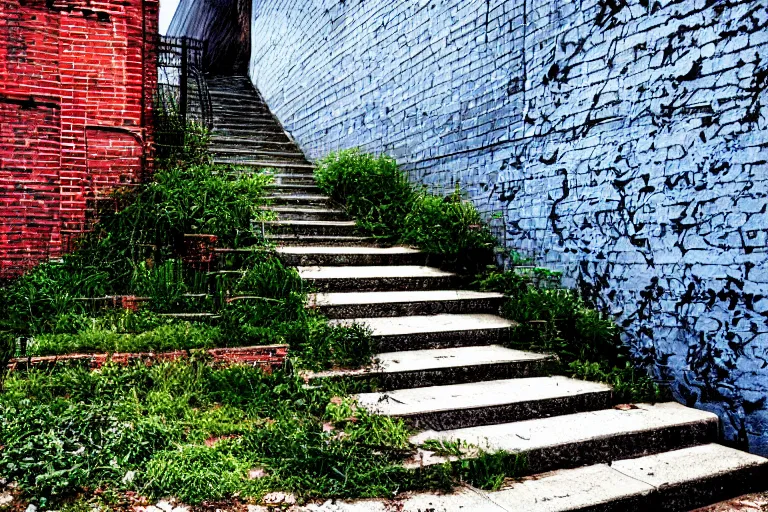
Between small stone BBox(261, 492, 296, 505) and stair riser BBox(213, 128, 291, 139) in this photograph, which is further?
stair riser BBox(213, 128, 291, 139)

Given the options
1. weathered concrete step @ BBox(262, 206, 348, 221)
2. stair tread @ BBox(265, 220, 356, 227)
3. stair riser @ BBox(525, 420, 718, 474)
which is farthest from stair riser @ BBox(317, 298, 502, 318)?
weathered concrete step @ BBox(262, 206, 348, 221)

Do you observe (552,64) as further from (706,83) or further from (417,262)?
(417,262)

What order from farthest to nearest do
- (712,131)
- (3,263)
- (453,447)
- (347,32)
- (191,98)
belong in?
(191,98), (347,32), (3,263), (712,131), (453,447)

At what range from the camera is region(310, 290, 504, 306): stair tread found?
4.88 meters

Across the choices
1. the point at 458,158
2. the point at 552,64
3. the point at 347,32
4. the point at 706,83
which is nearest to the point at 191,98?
the point at 347,32

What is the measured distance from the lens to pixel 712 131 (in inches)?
150

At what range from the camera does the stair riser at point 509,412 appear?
3.59 metres

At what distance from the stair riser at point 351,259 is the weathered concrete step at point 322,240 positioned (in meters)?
0.33

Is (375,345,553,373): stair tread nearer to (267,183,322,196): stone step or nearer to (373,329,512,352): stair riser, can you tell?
(373,329,512,352): stair riser

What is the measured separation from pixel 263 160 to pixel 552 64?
4751 mm

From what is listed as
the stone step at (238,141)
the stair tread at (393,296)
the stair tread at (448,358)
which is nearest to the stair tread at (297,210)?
the stair tread at (393,296)

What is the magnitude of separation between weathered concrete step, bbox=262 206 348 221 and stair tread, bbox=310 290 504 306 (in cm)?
179

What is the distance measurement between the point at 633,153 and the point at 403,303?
211 cm

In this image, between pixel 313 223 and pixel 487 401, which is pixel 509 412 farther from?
pixel 313 223
